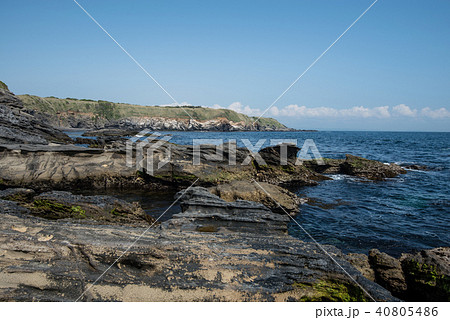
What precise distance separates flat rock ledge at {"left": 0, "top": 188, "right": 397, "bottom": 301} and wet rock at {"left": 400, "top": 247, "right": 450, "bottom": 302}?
200 centimetres

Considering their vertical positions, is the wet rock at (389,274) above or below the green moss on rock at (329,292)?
below

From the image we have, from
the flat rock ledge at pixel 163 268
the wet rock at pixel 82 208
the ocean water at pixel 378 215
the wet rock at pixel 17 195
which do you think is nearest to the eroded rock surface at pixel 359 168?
the ocean water at pixel 378 215

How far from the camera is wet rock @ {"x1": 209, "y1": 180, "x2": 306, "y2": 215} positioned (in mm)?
13891

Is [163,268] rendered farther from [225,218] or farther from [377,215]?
[377,215]

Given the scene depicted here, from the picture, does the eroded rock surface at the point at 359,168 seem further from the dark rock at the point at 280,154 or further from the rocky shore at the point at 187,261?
the rocky shore at the point at 187,261

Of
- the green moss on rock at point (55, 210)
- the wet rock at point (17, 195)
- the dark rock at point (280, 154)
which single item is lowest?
the green moss on rock at point (55, 210)

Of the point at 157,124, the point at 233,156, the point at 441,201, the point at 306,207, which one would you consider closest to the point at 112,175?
the point at 233,156

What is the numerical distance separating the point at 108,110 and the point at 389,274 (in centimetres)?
13641

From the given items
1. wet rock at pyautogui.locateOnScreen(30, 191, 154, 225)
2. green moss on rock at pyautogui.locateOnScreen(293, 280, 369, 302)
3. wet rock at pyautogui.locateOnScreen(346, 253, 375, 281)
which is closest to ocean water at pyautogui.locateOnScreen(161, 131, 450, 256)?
wet rock at pyautogui.locateOnScreen(346, 253, 375, 281)

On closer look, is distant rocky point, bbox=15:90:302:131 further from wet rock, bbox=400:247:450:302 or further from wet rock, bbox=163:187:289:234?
wet rock, bbox=400:247:450:302

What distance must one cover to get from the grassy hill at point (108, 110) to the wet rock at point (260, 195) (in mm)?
111204

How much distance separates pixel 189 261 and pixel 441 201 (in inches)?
739

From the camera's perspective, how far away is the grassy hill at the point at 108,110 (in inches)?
4099
